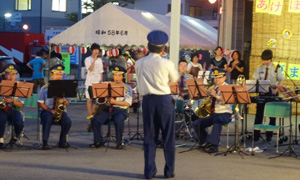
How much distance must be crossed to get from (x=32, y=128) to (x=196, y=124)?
17.3 feet

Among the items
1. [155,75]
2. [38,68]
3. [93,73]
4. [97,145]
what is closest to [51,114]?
[97,145]

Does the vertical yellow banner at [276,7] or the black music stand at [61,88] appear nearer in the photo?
the black music stand at [61,88]

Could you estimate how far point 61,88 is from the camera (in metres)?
14.4

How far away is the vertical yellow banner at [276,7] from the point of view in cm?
2202

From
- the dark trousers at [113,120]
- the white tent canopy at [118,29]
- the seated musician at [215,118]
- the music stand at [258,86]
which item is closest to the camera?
the seated musician at [215,118]

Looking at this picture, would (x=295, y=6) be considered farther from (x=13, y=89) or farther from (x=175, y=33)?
(x=13, y=89)

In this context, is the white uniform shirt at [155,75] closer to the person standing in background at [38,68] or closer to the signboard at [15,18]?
the person standing in background at [38,68]

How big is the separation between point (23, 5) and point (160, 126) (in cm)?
5275

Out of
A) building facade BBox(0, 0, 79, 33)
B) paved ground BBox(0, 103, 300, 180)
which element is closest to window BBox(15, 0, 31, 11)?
building facade BBox(0, 0, 79, 33)

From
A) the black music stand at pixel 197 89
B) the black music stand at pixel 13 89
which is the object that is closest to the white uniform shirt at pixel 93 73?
the black music stand at pixel 13 89

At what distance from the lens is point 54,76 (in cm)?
1488

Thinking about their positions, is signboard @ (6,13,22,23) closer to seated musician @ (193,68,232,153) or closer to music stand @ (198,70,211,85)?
music stand @ (198,70,211,85)

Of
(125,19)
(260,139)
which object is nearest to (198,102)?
(260,139)

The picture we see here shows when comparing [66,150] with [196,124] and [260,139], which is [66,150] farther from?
[260,139]
